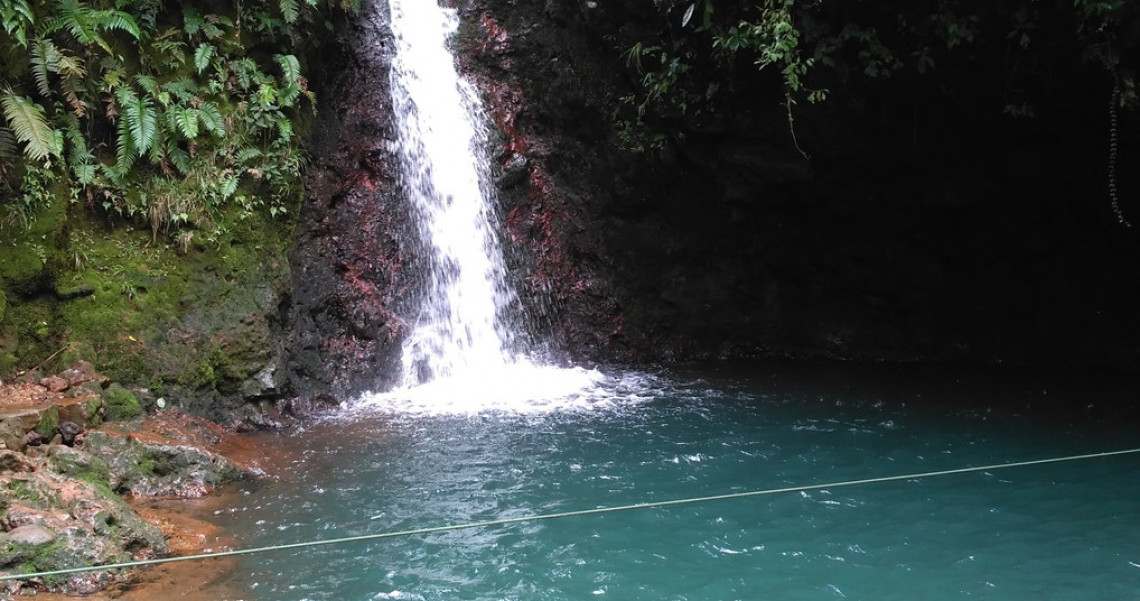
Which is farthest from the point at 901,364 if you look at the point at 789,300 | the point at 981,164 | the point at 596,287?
the point at 596,287

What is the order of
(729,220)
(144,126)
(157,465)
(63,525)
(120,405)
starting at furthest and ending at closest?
(729,220) → (144,126) → (120,405) → (157,465) → (63,525)

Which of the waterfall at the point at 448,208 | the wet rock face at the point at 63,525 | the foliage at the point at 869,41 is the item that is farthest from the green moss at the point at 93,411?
the foliage at the point at 869,41

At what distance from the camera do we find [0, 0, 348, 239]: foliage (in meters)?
6.71

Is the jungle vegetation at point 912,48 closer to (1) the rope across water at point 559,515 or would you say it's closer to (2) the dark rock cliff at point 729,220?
(2) the dark rock cliff at point 729,220

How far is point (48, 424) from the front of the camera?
568 centimetres

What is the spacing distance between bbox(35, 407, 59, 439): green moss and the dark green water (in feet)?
4.65

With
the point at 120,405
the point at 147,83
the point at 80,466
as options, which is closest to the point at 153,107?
the point at 147,83

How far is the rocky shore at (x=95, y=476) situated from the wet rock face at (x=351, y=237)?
1.80 m

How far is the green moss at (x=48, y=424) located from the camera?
5598 mm

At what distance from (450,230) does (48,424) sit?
5.23m

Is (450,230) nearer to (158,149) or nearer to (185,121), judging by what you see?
(185,121)

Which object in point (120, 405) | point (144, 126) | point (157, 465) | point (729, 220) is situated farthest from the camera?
point (729, 220)

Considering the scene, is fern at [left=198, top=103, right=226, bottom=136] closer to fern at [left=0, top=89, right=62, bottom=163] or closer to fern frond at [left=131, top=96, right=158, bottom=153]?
fern frond at [left=131, top=96, right=158, bottom=153]

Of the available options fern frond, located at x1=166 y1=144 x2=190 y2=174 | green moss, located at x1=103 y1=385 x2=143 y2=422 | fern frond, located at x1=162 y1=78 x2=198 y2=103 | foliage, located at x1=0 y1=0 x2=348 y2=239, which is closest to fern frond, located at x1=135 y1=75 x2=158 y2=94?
foliage, located at x1=0 y1=0 x2=348 y2=239
